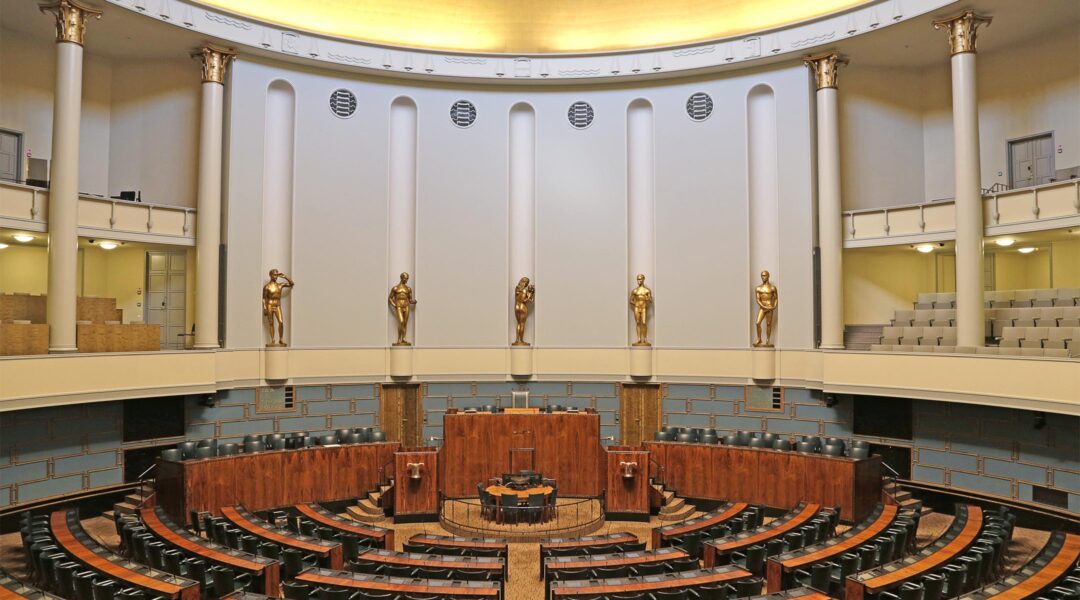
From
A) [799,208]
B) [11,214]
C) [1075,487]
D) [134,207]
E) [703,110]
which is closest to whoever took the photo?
[1075,487]

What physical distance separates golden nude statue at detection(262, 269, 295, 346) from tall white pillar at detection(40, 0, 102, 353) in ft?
13.0

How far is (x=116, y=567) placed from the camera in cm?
980

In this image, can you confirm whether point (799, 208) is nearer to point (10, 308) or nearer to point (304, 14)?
point (304, 14)

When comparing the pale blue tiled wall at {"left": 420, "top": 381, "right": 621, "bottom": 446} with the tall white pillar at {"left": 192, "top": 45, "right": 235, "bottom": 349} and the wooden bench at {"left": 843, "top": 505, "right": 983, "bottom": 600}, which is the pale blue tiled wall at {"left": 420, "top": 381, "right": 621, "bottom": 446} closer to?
the tall white pillar at {"left": 192, "top": 45, "right": 235, "bottom": 349}

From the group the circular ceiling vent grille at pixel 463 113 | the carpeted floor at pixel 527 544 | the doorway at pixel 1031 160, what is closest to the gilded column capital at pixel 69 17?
the circular ceiling vent grille at pixel 463 113

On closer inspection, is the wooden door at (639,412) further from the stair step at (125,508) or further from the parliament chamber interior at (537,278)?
the stair step at (125,508)

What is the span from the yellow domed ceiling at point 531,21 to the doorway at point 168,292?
599 cm

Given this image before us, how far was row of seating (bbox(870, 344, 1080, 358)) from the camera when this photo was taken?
13.1 m

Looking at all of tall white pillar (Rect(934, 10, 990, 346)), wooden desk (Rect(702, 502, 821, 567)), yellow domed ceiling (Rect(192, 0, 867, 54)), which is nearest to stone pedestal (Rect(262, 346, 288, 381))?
yellow domed ceiling (Rect(192, 0, 867, 54))

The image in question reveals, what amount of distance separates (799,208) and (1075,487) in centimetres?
762

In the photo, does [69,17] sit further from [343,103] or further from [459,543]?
[459,543]

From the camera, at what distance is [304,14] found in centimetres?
1861

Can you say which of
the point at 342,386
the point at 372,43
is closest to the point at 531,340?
the point at 342,386

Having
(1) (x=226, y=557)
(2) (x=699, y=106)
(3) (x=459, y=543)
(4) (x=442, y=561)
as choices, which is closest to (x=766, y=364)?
(2) (x=699, y=106)
